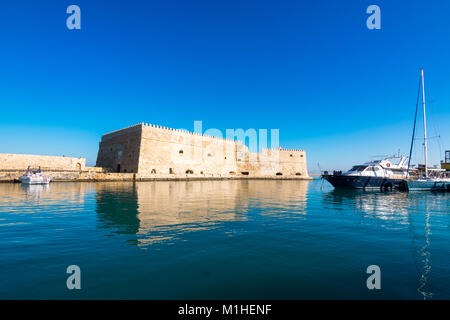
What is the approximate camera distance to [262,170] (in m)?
48.3

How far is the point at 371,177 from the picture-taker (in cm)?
2141

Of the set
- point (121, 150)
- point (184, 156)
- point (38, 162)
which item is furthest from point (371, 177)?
point (38, 162)

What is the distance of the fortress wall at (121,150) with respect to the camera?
3238cm

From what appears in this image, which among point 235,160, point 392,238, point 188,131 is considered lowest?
point 392,238

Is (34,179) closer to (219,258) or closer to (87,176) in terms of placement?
(87,176)

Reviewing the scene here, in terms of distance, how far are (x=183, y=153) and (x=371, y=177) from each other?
85.2ft

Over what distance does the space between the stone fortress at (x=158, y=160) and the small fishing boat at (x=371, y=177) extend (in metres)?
21.1

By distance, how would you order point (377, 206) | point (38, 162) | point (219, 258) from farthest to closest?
point (38, 162)
point (377, 206)
point (219, 258)

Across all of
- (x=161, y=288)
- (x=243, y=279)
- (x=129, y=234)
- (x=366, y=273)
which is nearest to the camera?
(x=161, y=288)

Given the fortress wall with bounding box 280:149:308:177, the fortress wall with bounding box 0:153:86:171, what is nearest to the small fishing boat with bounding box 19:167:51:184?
the fortress wall with bounding box 0:153:86:171

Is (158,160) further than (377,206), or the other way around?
(158,160)

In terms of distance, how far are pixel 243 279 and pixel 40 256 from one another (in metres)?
3.60
